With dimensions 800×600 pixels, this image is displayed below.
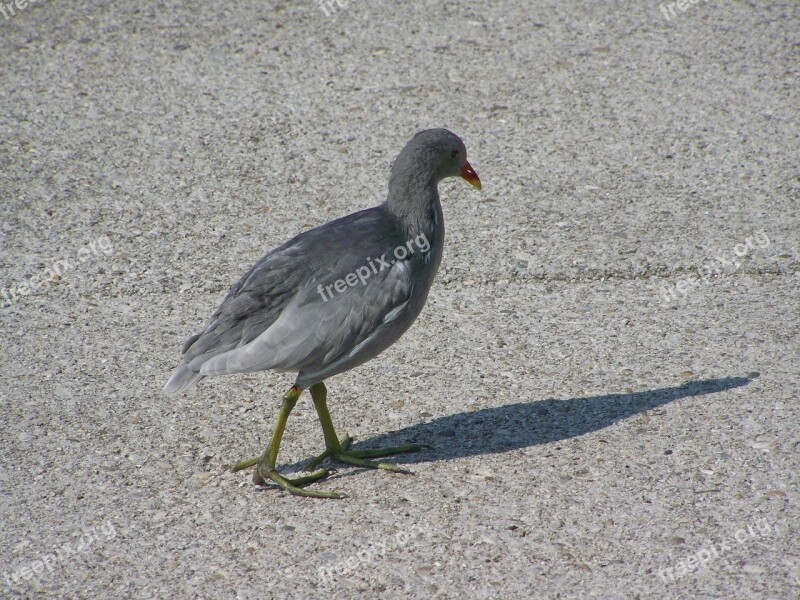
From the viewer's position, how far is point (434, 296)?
232 inches

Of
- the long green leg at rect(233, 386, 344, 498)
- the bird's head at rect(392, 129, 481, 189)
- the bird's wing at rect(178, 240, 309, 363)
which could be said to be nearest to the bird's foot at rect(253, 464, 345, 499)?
the long green leg at rect(233, 386, 344, 498)

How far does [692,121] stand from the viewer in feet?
24.4

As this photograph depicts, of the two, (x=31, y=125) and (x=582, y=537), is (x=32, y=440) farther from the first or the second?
(x=31, y=125)

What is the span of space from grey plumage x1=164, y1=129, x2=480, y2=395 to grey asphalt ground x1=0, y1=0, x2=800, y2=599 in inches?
23.3

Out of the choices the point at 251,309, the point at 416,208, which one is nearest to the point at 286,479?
the point at 251,309

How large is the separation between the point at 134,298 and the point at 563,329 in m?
2.53

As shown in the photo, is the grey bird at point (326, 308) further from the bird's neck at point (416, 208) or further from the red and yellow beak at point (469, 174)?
the red and yellow beak at point (469, 174)

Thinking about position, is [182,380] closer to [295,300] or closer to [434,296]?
[295,300]

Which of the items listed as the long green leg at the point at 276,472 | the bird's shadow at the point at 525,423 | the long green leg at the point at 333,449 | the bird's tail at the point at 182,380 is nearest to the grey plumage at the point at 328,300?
the bird's tail at the point at 182,380

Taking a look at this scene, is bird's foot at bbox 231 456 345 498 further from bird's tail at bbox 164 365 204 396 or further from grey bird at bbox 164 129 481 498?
bird's tail at bbox 164 365 204 396

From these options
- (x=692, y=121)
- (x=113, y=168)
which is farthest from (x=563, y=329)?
(x=113, y=168)

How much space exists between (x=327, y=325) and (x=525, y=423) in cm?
115

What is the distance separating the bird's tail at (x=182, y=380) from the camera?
4199 mm

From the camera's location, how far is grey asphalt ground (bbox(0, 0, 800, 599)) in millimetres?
3912
